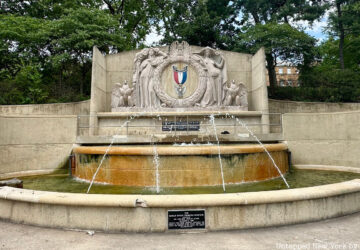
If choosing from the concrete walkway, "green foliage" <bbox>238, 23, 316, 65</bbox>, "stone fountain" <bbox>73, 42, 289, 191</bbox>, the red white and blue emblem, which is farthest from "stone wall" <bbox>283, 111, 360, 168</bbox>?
"green foliage" <bbox>238, 23, 316, 65</bbox>

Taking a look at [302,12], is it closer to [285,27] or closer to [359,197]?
[285,27]

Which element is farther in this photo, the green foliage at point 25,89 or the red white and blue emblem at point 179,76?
the green foliage at point 25,89

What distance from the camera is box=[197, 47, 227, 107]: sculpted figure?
585 inches

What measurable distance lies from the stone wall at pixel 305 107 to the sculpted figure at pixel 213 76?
13.3ft

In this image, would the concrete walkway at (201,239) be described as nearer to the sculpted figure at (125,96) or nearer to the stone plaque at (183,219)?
the stone plaque at (183,219)

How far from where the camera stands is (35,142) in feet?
37.0

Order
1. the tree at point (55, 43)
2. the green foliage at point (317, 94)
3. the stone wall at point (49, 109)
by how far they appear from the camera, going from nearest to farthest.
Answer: the stone wall at point (49, 109) < the green foliage at point (317, 94) < the tree at point (55, 43)

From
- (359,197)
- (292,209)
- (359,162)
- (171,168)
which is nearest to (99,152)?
(171,168)

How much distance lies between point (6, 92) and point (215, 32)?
18.9 metres

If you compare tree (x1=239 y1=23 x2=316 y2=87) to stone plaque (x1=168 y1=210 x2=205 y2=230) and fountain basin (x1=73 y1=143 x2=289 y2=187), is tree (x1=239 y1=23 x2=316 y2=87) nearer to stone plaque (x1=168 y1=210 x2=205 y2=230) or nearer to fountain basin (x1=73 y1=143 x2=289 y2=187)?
fountain basin (x1=73 y1=143 x2=289 y2=187)

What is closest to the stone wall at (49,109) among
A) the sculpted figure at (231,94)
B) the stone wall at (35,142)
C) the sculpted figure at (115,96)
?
→ the sculpted figure at (115,96)

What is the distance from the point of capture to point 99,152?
838 cm

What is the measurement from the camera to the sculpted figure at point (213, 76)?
48.8ft

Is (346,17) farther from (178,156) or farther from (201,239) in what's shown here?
(201,239)
